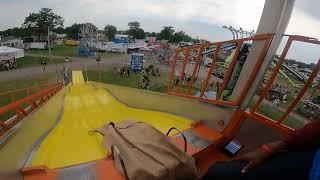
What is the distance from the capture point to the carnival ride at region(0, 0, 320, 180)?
2.85 metres

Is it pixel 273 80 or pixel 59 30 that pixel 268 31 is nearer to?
pixel 273 80

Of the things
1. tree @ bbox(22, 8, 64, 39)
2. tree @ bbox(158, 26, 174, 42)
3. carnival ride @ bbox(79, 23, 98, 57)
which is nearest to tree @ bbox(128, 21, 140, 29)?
tree @ bbox(158, 26, 174, 42)

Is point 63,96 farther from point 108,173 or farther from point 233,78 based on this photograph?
point 233,78

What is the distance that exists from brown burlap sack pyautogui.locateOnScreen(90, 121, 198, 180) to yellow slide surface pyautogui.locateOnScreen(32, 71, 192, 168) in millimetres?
345

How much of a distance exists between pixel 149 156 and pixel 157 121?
1.72 metres

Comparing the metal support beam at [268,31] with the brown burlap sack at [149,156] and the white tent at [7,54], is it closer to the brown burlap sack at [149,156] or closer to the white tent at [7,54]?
the brown burlap sack at [149,156]

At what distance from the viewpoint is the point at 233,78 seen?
13.4ft

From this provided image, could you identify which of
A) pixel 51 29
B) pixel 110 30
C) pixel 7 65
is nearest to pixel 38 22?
pixel 51 29

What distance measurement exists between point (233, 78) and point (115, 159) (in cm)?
222

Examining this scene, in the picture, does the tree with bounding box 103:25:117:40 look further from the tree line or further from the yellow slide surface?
the yellow slide surface

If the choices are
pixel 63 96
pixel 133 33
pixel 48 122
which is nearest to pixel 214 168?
pixel 48 122

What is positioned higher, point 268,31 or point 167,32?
point 268,31

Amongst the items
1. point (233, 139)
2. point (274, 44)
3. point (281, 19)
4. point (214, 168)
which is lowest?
point (233, 139)

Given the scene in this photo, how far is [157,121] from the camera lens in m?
4.36
